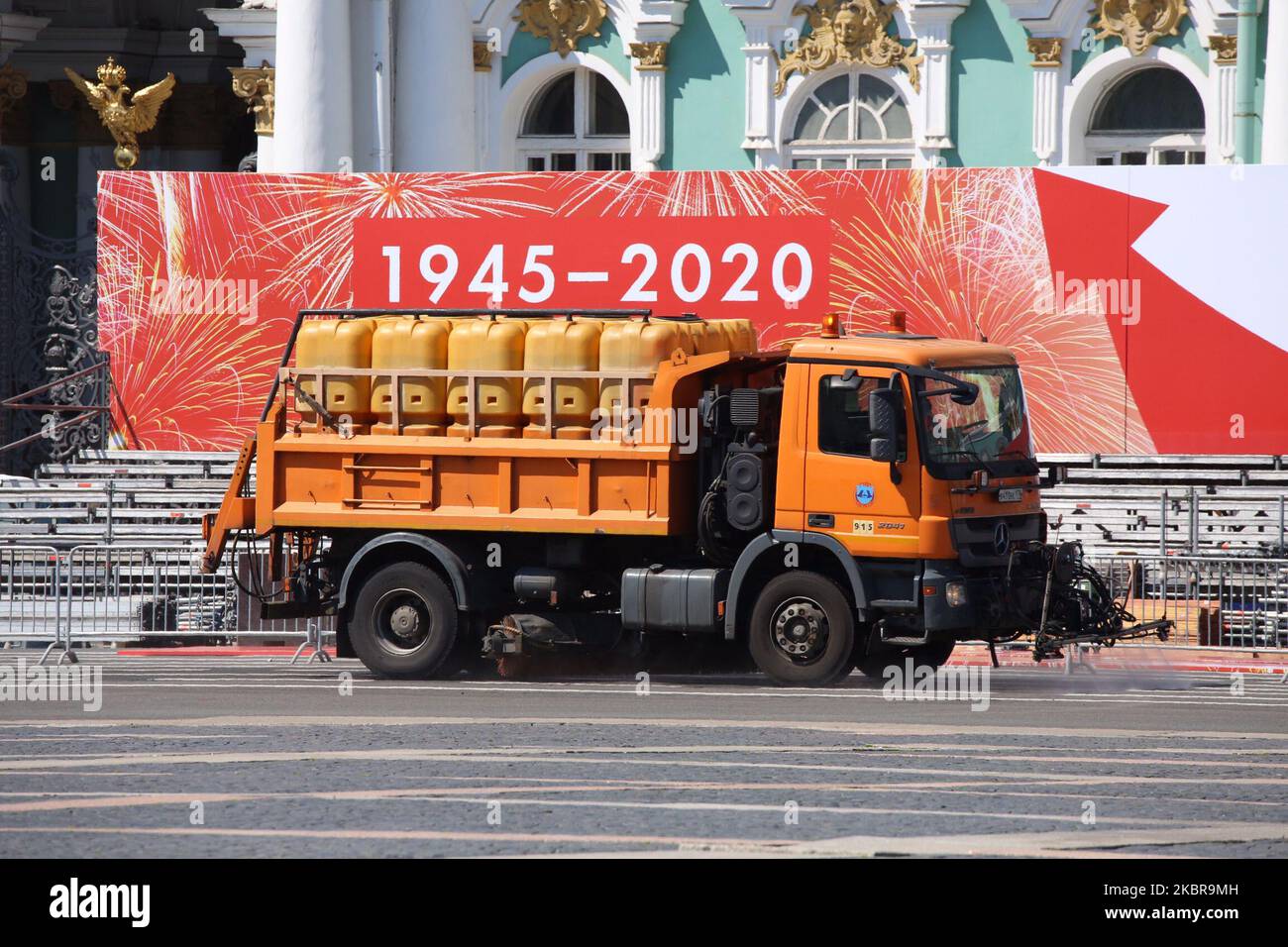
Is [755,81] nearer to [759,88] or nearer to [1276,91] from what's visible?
[759,88]

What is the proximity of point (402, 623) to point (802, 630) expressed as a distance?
3.30m

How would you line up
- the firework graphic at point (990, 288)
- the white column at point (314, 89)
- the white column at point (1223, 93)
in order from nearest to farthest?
the firework graphic at point (990, 288), the white column at point (1223, 93), the white column at point (314, 89)

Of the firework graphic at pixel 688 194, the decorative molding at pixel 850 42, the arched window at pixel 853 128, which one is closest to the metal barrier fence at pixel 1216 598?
the firework graphic at pixel 688 194

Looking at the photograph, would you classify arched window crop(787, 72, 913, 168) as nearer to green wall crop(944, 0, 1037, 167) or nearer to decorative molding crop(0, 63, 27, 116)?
green wall crop(944, 0, 1037, 167)

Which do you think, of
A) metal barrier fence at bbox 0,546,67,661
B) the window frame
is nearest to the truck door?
metal barrier fence at bbox 0,546,67,661

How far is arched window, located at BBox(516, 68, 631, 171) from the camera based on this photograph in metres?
35.0

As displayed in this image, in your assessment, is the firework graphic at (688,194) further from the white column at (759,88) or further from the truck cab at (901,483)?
the truck cab at (901,483)

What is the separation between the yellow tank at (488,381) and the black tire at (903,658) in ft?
11.1

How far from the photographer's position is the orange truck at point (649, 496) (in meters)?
17.2

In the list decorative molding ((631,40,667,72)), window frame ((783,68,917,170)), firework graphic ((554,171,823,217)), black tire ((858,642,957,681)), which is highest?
decorative molding ((631,40,667,72))

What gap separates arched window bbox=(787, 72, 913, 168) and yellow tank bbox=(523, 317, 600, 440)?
1592 centimetres
